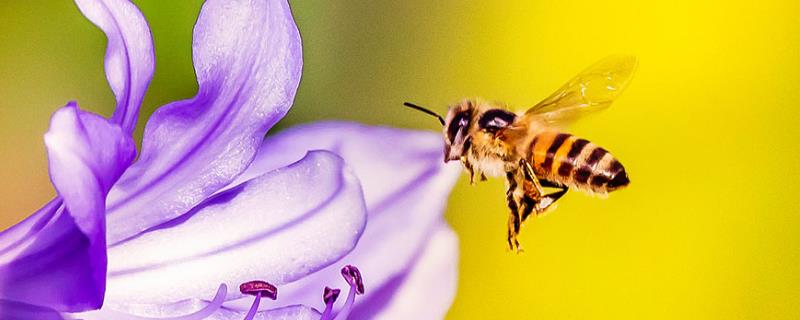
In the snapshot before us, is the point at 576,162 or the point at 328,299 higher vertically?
the point at 576,162

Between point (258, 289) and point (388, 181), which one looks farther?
point (388, 181)

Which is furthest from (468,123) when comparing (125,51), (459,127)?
(125,51)

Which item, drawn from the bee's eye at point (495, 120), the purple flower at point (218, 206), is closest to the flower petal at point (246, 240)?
Result: the purple flower at point (218, 206)

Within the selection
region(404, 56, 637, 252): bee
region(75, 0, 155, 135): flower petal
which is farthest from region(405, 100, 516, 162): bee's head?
region(75, 0, 155, 135): flower petal

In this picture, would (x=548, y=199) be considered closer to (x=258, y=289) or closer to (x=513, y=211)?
(x=513, y=211)

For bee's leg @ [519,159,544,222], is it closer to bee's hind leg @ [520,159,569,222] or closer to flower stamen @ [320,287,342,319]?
bee's hind leg @ [520,159,569,222]

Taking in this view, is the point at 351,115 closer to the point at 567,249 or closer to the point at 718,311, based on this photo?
the point at 567,249

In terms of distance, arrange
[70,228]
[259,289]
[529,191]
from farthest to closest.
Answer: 1. [529,191]
2. [259,289]
3. [70,228]
